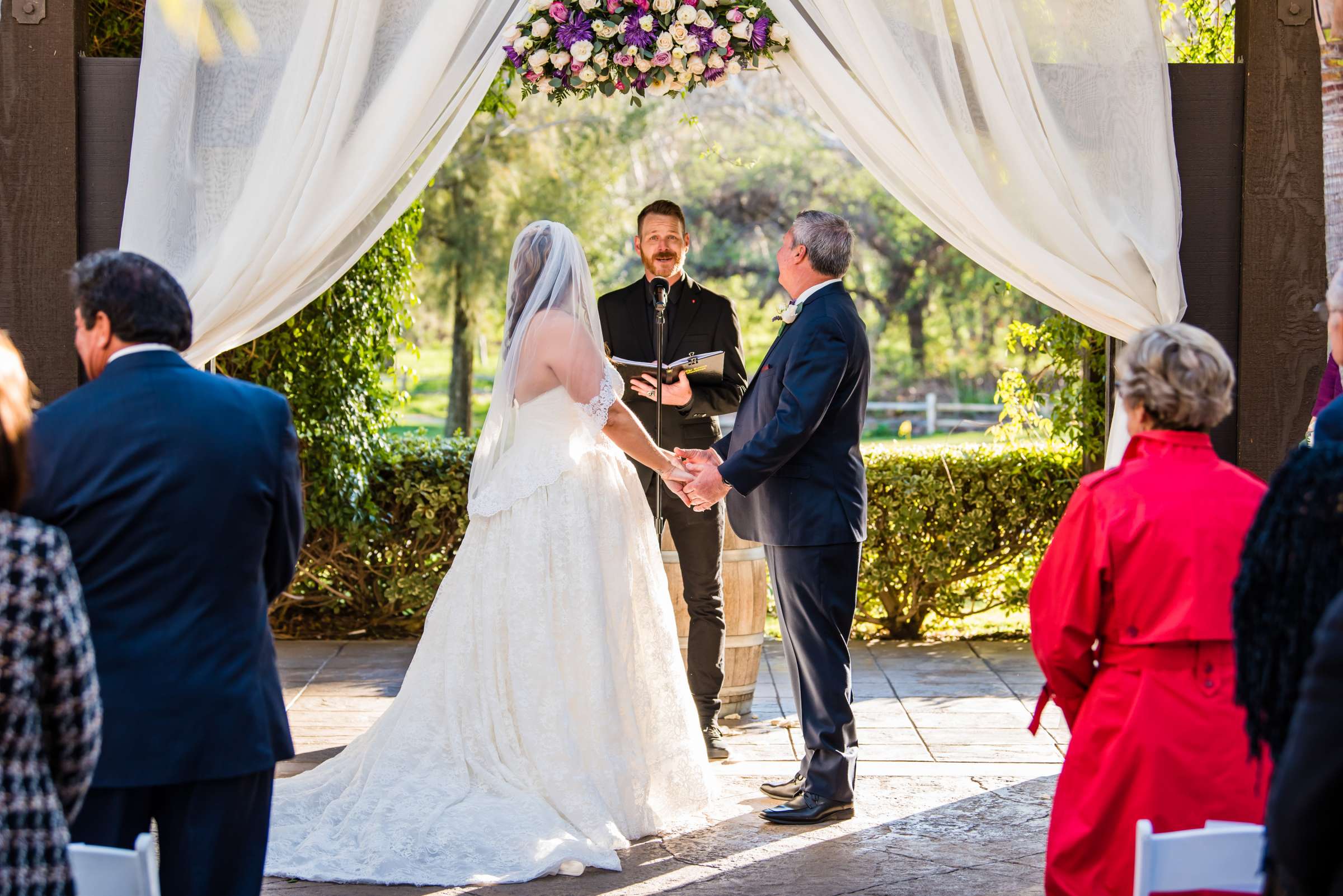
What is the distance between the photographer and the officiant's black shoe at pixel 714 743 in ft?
15.4

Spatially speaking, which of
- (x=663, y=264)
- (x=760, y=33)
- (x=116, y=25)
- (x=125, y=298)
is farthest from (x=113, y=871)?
(x=116, y=25)

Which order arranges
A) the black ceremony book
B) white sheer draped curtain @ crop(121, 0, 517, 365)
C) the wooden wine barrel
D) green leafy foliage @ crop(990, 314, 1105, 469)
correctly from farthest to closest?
1. green leafy foliage @ crop(990, 314, 1105, 469)
2. the wooden wine barrel
3. the black ceremony book
4. white sheer draped curtain @ crop(121, 0, 517, 365)

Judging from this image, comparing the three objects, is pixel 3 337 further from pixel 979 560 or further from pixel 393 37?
pixel 979 560

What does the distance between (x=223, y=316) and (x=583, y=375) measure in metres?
1.07

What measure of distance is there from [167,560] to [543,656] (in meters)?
1.81

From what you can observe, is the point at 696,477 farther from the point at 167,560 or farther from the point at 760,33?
the point at 167,560

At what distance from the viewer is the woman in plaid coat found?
5.70 ft

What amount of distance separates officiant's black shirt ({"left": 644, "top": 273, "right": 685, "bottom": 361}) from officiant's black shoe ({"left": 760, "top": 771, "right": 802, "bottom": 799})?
64.2 inches

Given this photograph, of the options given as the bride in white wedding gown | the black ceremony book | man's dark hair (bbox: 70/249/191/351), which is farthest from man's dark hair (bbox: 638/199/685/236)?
man's dark hair (bbox: 70/249/191/351)

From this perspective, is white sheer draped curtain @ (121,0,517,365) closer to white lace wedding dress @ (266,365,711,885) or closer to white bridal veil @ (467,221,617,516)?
white bridal veil @ (467,221,617,516)

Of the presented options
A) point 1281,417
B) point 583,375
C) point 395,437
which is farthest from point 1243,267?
point 395,437

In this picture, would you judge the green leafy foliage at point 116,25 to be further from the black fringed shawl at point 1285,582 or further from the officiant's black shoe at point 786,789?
the black fringed shawl at point 1285,582

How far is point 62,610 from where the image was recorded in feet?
5.83

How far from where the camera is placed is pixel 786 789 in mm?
4207
